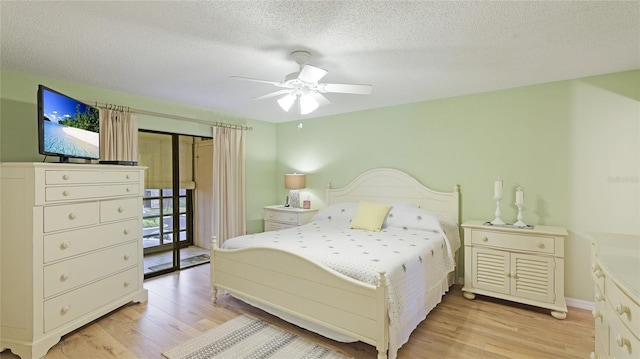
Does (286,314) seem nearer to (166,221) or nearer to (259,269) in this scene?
(259,269)

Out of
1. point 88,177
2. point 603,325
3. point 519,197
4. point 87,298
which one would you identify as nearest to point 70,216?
point 88,177

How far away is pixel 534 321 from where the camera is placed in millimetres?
2678

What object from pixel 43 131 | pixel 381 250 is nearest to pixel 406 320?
pixel 381 250

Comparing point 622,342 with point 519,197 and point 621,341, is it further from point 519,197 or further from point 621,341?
point 519,197

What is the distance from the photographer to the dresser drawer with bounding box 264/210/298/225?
458 centimetres

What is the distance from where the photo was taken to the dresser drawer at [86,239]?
2.29m

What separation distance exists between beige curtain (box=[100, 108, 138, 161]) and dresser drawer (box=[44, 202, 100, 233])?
985 millimetres

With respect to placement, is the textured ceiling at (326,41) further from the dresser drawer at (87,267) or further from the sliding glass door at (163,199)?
the dresser drawer at (87,267)

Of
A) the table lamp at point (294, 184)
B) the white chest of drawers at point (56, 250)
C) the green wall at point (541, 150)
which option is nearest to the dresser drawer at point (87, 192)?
the white chest of drawers at point (56, 250)

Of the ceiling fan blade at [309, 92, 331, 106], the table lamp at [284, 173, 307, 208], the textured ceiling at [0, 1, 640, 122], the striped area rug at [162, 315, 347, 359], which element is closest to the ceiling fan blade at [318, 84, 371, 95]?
the ceiling fan blade at [309, 92, 331, 106]

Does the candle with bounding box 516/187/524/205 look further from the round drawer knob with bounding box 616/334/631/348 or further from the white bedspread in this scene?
the round drawer knob with bounding box 616/334/631/348

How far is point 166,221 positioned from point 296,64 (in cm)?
314

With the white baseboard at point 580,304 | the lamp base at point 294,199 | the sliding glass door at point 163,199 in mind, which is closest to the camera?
the white baseboard at point 580,304

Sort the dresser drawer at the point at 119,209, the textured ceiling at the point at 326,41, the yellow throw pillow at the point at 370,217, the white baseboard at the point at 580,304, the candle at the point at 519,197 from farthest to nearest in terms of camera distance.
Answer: the yellow throw pillow at the point at 370,217 → the candle at the point at 519,197 → the white baseboard at the point at 580,304 → the dresser drawer at the point at 119,209 → the textured ceiling at the point at 326,41
